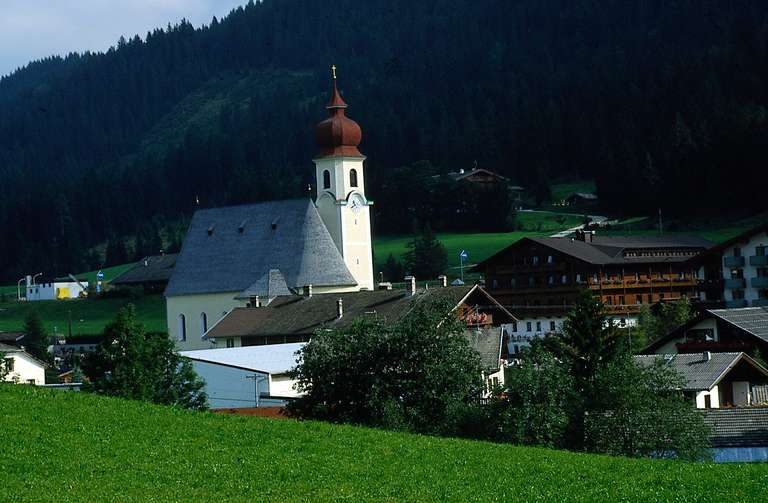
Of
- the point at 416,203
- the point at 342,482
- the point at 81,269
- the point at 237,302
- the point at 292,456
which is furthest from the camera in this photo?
the point at 81,269

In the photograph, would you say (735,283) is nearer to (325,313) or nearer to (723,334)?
(723,334)

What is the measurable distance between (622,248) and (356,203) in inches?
641

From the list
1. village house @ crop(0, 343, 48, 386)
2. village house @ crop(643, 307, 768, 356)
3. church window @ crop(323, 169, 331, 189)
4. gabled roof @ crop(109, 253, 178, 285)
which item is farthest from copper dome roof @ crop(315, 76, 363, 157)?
gabled roof @ crop(109, 253, 178, 285)

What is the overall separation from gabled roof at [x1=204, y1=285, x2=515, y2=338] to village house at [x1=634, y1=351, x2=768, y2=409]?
20075 mm

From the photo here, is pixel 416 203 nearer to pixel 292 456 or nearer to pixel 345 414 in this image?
pixel 345 414

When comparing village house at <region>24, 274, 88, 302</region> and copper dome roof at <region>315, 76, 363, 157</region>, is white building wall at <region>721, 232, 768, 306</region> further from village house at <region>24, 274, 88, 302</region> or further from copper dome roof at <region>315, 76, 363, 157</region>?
village house at <region>24, 274, 88, 302</region>

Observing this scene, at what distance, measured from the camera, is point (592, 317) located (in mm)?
53469

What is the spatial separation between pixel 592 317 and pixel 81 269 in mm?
123691

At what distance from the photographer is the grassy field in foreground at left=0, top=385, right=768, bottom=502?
750 inches

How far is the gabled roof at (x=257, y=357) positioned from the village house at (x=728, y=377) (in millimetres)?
14451

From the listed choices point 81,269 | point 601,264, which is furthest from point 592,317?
point 81,269

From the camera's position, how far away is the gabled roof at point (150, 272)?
12119 centimetres

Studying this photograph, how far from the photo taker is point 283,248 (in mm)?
80062

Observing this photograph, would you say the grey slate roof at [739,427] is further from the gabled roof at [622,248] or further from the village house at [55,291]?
the village house at [55,291]
